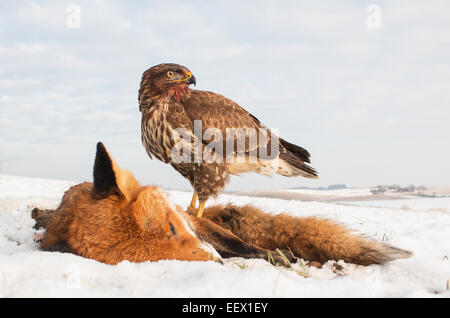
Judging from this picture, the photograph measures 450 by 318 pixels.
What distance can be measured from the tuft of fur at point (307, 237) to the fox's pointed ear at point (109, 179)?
1421 millimetres

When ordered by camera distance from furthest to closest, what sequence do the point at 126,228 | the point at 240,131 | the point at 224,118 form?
the point at 240,131
the point at 224,118
the point at 126,228

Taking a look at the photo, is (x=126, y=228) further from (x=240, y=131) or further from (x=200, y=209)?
(x=240, y=131)

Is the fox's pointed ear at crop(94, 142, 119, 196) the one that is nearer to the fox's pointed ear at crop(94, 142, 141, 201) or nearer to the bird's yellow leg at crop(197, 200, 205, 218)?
the fox's pointed ear at crop(94, 142, 141, 201)

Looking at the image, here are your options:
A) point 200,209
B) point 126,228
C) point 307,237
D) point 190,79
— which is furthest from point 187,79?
point 126,228

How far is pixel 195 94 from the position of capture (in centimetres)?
531

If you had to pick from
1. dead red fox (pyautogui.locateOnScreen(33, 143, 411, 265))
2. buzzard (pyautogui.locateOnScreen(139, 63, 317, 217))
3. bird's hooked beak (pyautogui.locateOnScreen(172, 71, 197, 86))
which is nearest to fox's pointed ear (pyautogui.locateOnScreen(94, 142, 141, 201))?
dead red fox (pyautogui.locateOnScreen(33, 143, 411, 265))

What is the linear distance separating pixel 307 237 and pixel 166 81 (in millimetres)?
3067

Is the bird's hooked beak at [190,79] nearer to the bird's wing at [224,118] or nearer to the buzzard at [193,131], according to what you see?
the buzzard at [193,131]

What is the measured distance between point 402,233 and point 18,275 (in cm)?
518

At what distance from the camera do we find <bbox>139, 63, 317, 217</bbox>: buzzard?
192 inches

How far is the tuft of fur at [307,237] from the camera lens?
296 cm

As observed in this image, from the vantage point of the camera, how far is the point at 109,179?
7.22ft
